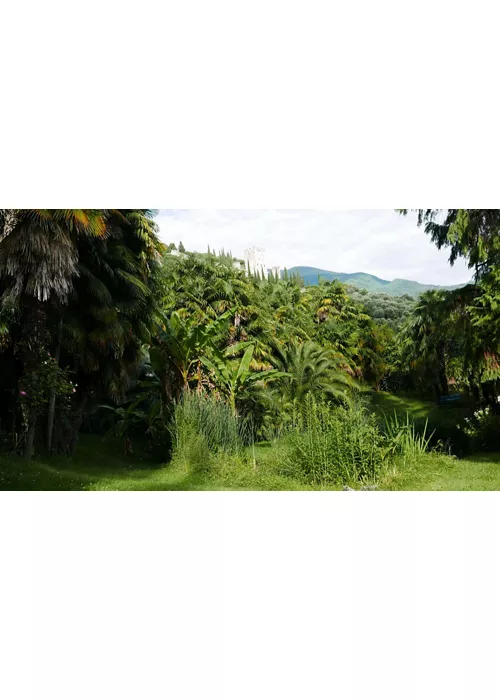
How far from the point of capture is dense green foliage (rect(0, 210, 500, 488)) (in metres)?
6.28

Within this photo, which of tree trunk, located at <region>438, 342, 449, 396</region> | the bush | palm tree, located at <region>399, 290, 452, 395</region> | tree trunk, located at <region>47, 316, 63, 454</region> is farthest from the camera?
tree trunk, located at <region>438, 342, 449, 396</region>

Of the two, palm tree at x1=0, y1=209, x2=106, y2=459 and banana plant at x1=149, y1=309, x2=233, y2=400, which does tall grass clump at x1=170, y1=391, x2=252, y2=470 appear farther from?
palm tree at x1=0, y1=209, x2=106, y2=459

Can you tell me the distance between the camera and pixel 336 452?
630 centimetres

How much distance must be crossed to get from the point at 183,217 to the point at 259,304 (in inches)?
83.1

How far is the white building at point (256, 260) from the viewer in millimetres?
8188

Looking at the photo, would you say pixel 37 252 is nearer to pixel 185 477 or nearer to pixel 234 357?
pixel 185 477

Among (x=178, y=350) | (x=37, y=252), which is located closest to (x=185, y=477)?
(x=178, y=350)

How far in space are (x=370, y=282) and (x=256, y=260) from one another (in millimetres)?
1687

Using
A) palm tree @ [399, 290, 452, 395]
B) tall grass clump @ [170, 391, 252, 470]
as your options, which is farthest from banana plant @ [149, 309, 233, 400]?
palm tree @ [399, 290, 452, 395]

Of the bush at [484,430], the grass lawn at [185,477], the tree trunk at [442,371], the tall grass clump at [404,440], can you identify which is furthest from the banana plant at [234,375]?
the bush at [484,430]

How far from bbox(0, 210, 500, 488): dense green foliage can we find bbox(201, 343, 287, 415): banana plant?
2 cm
